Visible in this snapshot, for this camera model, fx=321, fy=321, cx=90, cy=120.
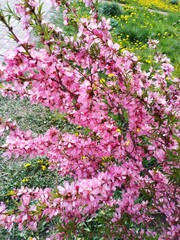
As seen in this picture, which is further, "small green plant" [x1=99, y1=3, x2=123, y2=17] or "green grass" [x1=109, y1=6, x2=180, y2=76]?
"small green plant" [x1=99, y1=3, x2=123, y2=17]

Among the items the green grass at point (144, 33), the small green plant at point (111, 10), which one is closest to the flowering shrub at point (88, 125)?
the green grass at point (144, 33)

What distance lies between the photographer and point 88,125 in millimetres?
1812

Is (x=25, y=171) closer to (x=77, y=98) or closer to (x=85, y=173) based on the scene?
(x=85, y=173)

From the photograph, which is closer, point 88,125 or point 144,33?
point 88,125

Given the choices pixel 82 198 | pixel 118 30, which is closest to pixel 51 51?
pixel 82 198

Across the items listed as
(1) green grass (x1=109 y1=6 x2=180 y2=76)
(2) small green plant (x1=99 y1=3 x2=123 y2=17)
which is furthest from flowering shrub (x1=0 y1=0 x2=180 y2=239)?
(2) small green plant (x1=99 y1=3 x2=123 y2=17)

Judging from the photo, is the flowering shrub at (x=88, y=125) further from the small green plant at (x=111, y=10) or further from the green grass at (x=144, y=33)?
the small green plant at (x=111, y=10)

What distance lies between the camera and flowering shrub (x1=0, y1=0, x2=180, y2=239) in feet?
4.93

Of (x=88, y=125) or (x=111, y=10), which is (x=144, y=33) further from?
(x=88, y=125)

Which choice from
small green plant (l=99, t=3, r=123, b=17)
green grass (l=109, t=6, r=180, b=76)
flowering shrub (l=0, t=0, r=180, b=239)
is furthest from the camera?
small green plant (l=99, t=3, r=123, b=17)

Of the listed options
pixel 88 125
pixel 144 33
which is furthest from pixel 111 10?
pixel 88 125

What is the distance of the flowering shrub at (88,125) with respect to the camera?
4.93ft

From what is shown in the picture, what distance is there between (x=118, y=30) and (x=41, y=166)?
4.85 meters

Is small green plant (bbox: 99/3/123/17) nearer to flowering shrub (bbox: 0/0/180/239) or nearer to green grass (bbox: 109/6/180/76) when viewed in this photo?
green grass (bbox: 109/6/180/76)
